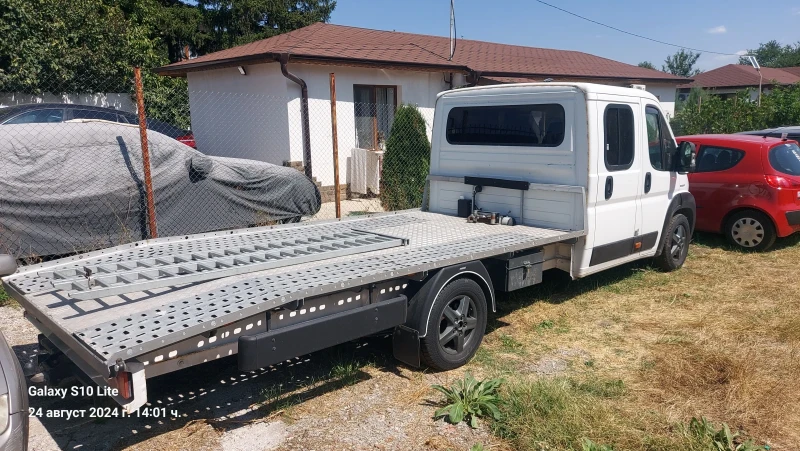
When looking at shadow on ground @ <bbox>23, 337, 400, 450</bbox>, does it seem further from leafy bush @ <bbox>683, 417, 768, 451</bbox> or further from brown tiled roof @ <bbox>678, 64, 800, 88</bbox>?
brown tiled roof @ <bbox>678, 64, 800, 88</bbox>

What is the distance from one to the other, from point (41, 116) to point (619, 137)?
29.9 ft

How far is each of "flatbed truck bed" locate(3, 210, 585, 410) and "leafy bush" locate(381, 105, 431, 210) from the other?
5969 millimetres

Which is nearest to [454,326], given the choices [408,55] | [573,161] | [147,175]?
[573,161]

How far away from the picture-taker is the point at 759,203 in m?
8.44

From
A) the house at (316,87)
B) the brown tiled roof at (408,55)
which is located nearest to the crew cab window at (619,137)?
the house at (316,87)

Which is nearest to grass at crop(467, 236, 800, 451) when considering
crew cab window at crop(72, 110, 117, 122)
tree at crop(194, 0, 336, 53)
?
crew cab window at crop(72, 110, 117, 122)

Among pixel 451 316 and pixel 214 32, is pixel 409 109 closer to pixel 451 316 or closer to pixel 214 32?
pixel 451 316

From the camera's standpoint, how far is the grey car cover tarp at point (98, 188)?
271 inches

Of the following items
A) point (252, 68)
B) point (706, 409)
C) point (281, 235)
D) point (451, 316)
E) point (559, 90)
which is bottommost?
point (706, 409)

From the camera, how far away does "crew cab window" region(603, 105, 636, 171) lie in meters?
5.96

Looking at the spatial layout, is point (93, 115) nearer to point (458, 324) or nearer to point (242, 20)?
point (458, 324)

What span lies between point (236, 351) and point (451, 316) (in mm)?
1780

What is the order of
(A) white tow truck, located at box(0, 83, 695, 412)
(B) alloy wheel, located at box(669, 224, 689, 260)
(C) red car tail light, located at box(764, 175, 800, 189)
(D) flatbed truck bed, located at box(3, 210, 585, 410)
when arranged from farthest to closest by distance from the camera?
(C) red car tail light, located at box(764, 175, 800, 189)
(B) alloy wheel, located at box(669, 224, 689, 260)
(A) white tow truck, located at box(0, 83, 695, 412)
(D) flatbed truck bed, located at box(3, 210, 585, 410)

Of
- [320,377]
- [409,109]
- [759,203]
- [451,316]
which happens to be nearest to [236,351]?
[320,377]
